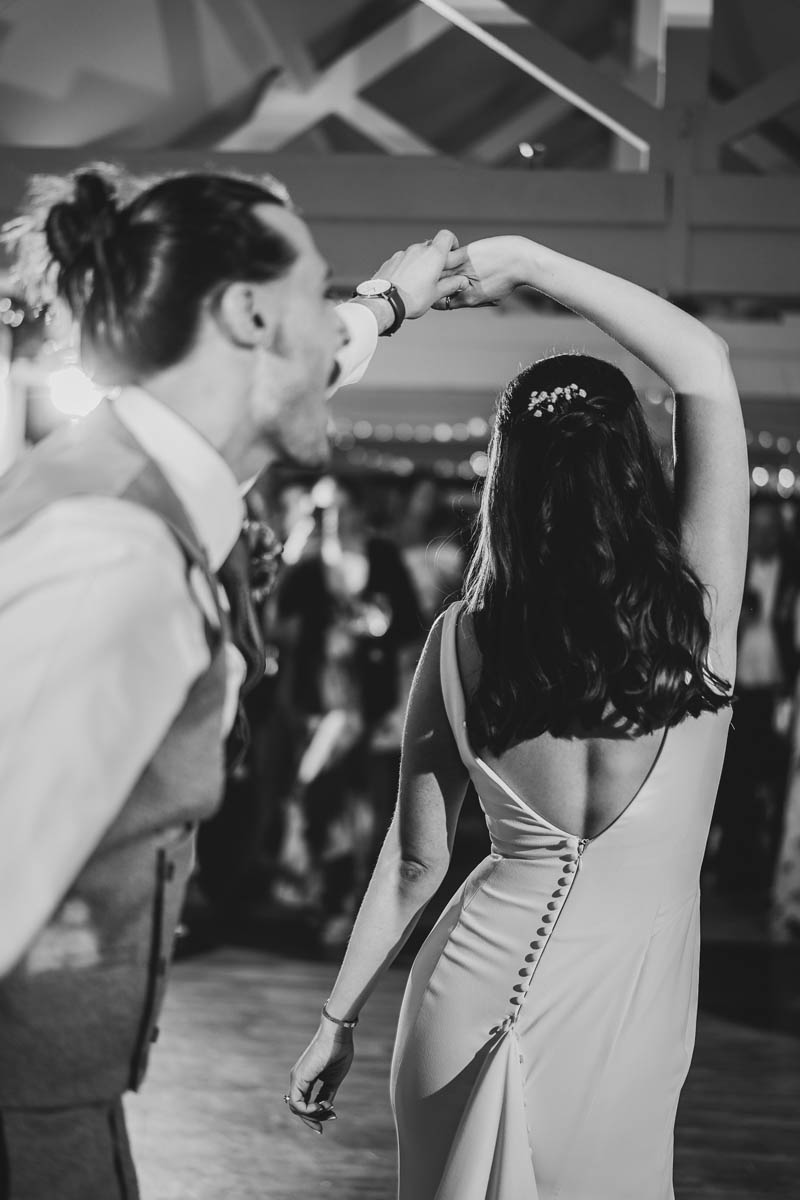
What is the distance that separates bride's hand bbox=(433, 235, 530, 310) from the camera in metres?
1.53

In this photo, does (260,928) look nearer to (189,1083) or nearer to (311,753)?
(311,753)

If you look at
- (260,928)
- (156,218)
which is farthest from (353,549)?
(156,218)

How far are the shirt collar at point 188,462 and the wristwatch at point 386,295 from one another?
1.45 feet

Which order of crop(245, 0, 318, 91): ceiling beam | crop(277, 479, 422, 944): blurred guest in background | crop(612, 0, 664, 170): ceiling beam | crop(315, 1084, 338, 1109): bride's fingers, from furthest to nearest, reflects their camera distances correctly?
crop(612, 0, 664, 170): ceiling beam
crop(245, 0, 318, 91): ceiling beam
crop(277, 479, 422, 944): blurred guest in background
crop(315, 1084, 338, 1109): bride's fingers

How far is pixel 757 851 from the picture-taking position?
252 inches

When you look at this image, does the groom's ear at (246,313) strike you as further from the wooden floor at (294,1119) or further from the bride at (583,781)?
the wooden floor at (294,1119)

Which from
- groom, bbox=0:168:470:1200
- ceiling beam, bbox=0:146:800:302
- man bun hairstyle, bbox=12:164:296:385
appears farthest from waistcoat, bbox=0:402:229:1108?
ceiling beam, bbox=0:146:800:302

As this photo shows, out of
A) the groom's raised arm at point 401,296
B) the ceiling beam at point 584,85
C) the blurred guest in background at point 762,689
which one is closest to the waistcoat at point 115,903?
the groom's raised arm at point 401,296

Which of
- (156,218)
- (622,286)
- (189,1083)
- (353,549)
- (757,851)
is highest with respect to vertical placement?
(353,549)

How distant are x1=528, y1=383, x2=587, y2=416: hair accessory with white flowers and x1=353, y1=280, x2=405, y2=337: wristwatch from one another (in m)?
0.18

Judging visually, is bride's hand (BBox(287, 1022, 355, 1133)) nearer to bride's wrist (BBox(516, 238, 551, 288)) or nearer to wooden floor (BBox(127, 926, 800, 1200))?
bride's wrist (BBox(516, 238, 551, 288))

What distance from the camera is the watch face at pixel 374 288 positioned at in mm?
1408

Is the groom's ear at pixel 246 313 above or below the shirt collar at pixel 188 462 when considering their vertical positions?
above

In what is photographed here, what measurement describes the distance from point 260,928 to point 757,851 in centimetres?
259
